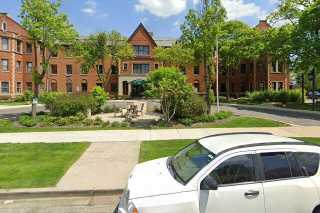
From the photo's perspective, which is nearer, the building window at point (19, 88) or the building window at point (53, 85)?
the building window at point (19, 88)

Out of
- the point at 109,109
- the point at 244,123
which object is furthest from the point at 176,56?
the point at 244,123

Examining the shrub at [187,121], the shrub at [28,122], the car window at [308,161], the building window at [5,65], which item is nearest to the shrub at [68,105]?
the shrub at [28,122]

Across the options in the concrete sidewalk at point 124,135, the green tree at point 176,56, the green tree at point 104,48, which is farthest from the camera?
the green tree at point 104,48

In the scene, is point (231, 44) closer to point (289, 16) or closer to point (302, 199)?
point (289, 16)

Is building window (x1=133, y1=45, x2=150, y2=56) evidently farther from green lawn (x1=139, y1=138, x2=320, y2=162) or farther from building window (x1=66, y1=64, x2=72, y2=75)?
green lawn (x1=139, y1=138, x2=320, y2=162)

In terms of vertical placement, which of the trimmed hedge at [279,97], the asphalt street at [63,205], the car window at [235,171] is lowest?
the asphalt street at [63,205]

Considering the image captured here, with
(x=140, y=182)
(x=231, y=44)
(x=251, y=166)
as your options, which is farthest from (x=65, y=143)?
(x=231, y=44)

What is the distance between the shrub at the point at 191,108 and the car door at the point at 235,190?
13.0 meters

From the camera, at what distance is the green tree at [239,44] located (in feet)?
143

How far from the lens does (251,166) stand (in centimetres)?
474

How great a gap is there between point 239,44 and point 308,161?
41.8 m

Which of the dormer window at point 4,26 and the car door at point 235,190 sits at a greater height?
the dormer window at point 4,26

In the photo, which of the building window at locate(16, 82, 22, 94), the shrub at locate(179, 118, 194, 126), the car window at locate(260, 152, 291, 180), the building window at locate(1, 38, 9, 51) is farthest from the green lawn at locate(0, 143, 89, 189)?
the building window at locate(16, 82, 22, 94)

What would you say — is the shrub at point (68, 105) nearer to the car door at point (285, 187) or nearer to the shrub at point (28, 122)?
the shrub at point (28, 122)
